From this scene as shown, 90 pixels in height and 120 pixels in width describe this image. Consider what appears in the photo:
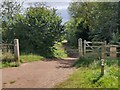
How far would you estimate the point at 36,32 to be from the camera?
691 inches

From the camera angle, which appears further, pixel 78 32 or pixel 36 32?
pixel 78 32

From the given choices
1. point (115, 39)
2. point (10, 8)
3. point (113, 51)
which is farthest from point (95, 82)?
point (10, 8)

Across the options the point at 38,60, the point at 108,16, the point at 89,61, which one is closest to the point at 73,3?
the point at 108,16

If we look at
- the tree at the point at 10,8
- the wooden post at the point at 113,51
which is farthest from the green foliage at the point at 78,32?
the wooden post at the point at 113,51

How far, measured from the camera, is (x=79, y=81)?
8320 mm

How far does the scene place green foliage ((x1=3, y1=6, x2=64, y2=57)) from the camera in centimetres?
1759

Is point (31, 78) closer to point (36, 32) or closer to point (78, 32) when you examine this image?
point (36, 32)

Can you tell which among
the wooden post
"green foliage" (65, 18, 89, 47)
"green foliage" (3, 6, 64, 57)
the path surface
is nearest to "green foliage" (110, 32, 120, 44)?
"green foliage" (3, 6, 64, 57)

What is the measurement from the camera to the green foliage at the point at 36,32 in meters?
17.6

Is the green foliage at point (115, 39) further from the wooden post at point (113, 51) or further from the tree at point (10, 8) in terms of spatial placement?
the tree at point (10, 8)

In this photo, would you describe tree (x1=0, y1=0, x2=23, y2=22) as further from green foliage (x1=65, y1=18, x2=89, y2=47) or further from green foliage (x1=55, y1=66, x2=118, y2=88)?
green foliage (x1=55, y1=66, x2=118, y2=88)

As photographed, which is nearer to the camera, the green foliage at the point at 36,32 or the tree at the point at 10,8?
the green foliage at the point at 36,32

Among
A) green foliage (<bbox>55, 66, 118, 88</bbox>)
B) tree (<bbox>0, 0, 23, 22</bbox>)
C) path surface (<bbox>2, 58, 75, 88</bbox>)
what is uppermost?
tree (<bbox>0, 0, 23, 22</bbox>)

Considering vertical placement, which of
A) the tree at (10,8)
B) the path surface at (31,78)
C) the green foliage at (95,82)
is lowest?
the path surface at (31,78)
